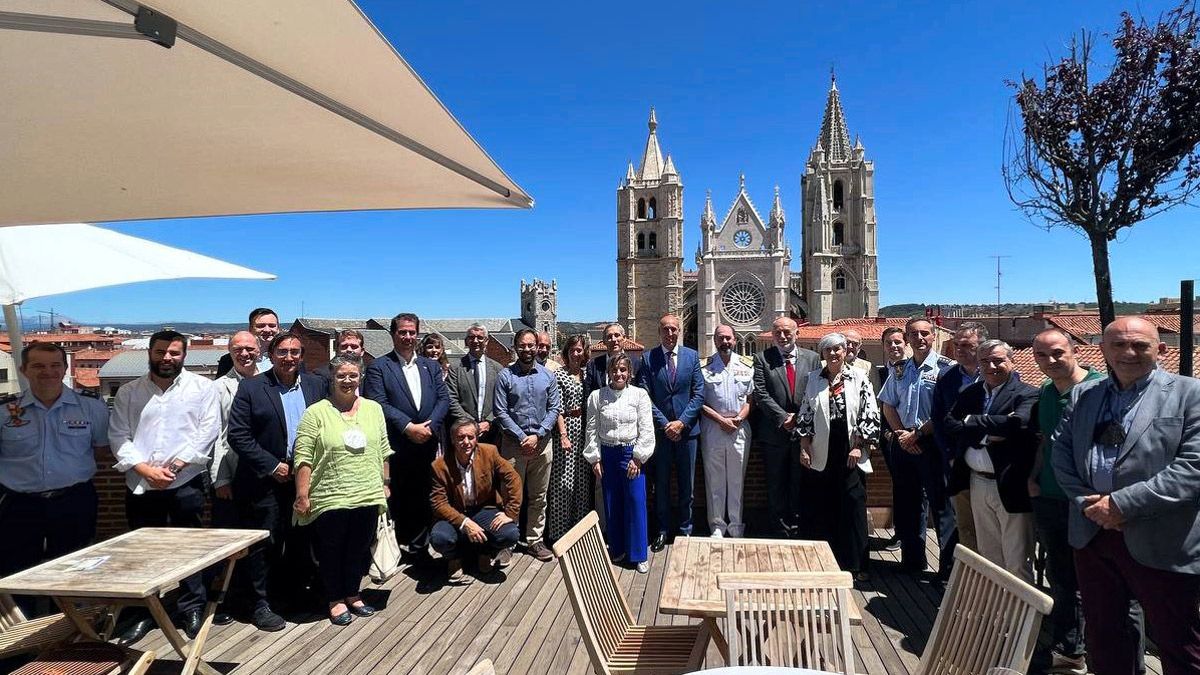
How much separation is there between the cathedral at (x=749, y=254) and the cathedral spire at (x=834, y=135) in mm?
95

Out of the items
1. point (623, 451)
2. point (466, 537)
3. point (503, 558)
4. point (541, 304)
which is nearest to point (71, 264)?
point (466, 537)

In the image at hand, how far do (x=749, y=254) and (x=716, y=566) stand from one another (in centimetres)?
4923

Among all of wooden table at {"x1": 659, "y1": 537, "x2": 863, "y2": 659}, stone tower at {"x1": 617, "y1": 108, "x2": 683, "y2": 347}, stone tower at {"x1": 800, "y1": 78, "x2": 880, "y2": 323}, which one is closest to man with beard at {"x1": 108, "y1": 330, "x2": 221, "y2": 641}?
wooden table at {"x1": 659, "y1": 537, "x2": 863, "y2": 659}

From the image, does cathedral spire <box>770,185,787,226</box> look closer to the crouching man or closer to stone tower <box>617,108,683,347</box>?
stone tower <box>617,108,683,347</box>

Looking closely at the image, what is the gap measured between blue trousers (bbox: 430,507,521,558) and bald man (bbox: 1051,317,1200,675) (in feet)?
10.8

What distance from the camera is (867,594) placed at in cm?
406

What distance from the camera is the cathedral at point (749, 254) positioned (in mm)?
49375

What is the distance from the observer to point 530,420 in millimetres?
4684

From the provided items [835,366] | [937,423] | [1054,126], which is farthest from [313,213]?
[1054,126]

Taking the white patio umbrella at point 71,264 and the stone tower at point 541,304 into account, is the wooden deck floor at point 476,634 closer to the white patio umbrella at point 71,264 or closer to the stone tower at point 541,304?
the white patio umbrella at point 71,264

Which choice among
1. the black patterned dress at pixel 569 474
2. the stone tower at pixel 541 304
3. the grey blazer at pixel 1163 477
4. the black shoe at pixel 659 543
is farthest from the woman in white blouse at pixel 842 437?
the stone tower at pixel 541 304

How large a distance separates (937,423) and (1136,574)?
1470mm

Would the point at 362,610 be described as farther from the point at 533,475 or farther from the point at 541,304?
the point at 541,304

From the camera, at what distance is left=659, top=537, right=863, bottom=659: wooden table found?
2.36 m
